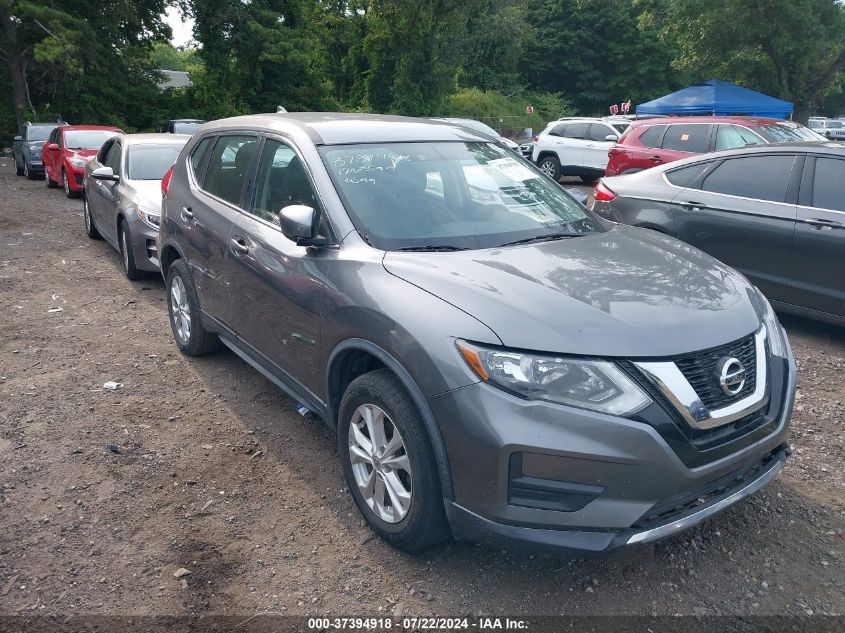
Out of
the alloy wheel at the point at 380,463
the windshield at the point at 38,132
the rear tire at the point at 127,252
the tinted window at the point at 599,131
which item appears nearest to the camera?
the alloy wheel at the point at 380,463

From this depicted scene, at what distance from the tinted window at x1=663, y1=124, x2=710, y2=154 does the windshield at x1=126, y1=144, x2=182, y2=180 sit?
8054 millimetres

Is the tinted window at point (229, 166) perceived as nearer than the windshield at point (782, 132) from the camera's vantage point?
Yes

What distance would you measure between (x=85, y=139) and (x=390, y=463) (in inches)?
567

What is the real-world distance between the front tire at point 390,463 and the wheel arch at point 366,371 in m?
0.06

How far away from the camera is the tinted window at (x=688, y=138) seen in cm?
1201

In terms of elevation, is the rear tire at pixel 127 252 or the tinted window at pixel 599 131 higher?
the tinted window at pixel 599 131

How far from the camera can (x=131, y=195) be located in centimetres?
774

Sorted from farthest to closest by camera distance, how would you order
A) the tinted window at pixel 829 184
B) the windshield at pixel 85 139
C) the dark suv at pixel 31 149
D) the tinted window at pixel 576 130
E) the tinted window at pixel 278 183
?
1. the dark suv at pixel 31 149
2. the tinted window at pixel 576 130
3. the windshield at pixel 85 139
4. the tinted window at pixel 829 184
5. the tinted window at pixel 278 183

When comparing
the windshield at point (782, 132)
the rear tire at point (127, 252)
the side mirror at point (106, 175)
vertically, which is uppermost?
the windshield at point (782, 132)

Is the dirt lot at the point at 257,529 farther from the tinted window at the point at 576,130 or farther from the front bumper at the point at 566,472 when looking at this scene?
the tinted window at the point at 576,130

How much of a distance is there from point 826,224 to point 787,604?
3631 mm

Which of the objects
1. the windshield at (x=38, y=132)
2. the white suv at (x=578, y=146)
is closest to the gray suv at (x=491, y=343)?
the white suv at (x=578, y=146)

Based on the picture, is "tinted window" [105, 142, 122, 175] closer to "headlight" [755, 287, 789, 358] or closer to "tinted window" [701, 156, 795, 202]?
"tinted window" [701, 156, 795, 202]

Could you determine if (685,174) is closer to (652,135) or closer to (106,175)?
(106,175)
